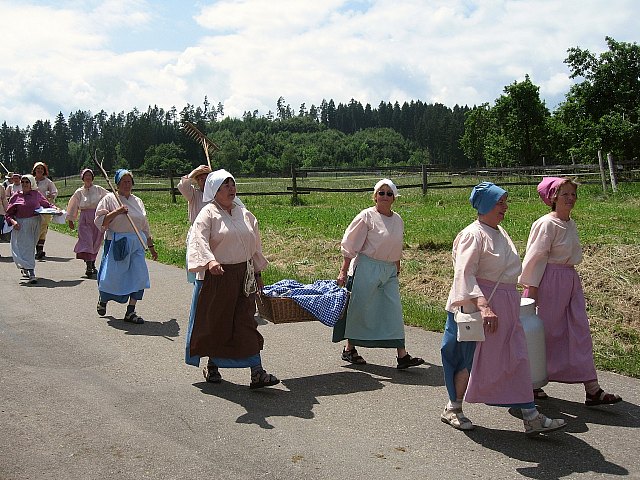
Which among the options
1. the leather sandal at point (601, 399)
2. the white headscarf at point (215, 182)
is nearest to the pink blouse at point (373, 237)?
the white headscarf at point (215, 182)

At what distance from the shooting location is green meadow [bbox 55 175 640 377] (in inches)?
372

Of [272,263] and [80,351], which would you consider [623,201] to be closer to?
[272,263]

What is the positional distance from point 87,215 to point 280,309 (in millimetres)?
8449

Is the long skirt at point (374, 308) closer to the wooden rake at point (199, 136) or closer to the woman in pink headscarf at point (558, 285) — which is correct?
the woman in pink headscarf at point (558, 285)

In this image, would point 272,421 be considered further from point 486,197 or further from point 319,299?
point 486,197

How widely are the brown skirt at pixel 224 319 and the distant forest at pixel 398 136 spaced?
14.3 ft

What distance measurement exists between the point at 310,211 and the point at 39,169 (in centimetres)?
905

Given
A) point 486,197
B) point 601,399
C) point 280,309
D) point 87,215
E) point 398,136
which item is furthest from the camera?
point 398,136

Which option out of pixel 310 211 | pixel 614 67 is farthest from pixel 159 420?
pixel 614 67

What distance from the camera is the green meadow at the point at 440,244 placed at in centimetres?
946

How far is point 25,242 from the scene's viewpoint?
45.1 feet

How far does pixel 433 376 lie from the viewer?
7391 mm

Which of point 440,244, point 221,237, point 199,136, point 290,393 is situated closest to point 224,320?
point 221,237

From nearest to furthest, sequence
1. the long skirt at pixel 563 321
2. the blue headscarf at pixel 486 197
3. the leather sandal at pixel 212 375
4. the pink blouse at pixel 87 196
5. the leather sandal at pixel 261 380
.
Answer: the blue headscarf at pixel 486 197
the long skirt at pixel 563 321
the leather sandal at pixel 261 380
the leather sandal at pixel 212 375
the pink blouse at pixel 87 196
